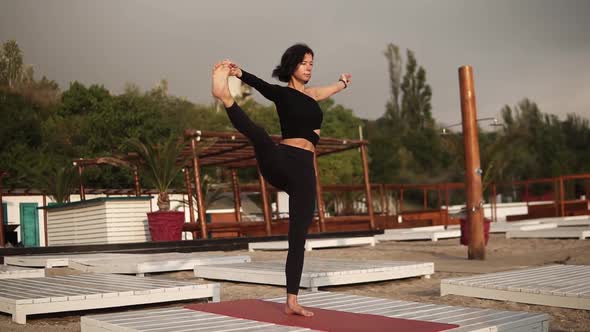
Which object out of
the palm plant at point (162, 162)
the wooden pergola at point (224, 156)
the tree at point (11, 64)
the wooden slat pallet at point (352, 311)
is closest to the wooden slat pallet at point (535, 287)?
the wooden slat pallet at point (352, 311)

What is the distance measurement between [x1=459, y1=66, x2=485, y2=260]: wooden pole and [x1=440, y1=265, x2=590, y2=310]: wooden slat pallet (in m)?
3.84

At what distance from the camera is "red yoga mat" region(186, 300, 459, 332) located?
12.0 feet

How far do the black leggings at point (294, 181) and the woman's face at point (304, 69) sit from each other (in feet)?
1.45

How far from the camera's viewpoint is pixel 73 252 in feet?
42.9

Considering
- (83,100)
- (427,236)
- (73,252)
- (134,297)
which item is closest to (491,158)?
(427,236)

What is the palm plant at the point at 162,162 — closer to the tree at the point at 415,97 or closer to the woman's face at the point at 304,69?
the woman's face at the point at 304,69

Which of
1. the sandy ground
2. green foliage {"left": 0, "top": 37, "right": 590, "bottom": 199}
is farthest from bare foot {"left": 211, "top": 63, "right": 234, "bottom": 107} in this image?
green foliage {"left": 0, "top": 37, "right": 590, "bottom": 199}

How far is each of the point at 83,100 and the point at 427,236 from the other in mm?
28374

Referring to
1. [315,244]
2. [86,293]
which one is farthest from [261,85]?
A: [315,244]

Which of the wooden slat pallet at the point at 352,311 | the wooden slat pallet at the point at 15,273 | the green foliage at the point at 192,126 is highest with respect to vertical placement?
the green foliage at the point at 192,126

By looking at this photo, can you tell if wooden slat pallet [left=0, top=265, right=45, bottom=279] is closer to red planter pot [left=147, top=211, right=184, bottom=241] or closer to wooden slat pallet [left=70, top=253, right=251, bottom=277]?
wooden slat pallet [left=70, top=253, right=251, bottom=277]

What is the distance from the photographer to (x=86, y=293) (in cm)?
558

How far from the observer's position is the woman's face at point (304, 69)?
410cm

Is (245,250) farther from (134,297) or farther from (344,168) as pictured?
(344,168)
